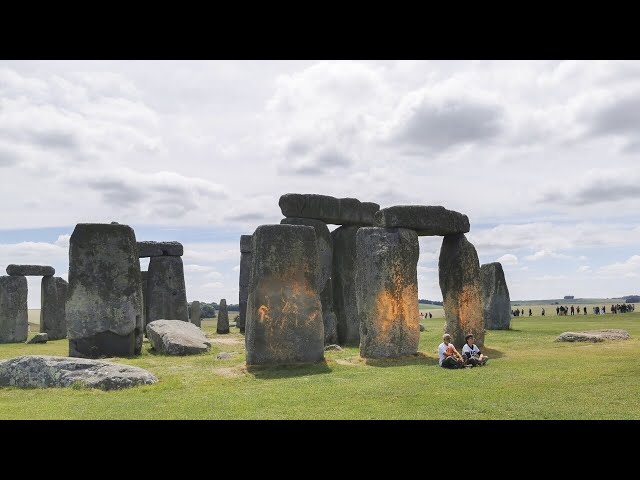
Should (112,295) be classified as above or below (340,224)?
below

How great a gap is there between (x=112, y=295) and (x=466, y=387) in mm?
10368

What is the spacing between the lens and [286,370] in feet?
41.2

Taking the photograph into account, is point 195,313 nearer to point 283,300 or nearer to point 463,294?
point 463,294

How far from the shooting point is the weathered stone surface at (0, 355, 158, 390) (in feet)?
34.6

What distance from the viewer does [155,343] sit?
18.0 m

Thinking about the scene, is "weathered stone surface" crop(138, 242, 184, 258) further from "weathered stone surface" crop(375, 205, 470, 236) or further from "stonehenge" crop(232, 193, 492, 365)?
"weathered stone surface" crop(375, 205, 470, 236)

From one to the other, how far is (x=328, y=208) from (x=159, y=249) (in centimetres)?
825

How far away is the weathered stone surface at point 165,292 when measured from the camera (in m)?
24.4

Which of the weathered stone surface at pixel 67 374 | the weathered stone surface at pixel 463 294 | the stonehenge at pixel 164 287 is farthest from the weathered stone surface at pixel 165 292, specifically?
the weathered stone surface at pixel 67 374

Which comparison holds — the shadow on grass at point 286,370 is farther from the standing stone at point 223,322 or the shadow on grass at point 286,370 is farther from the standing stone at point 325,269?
the standing stone at point 223,322
